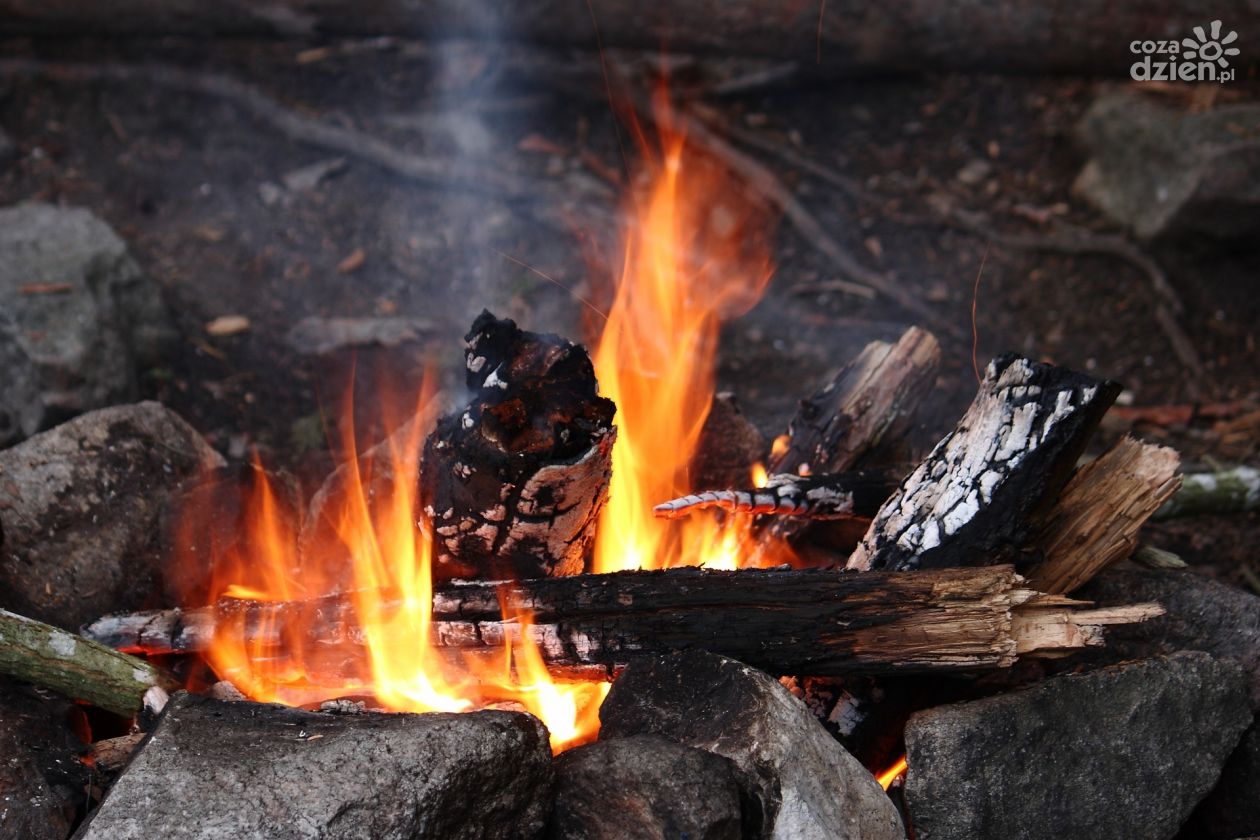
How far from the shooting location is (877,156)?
6.81 meters

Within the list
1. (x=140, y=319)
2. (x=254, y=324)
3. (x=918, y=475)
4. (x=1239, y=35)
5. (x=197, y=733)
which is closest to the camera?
(x=197, y=733)

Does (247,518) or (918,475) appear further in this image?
(247,518)

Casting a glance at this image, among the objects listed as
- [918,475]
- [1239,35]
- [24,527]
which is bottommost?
[918,475]

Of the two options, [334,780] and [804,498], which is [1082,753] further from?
[334,780]

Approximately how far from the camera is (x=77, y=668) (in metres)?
2.87

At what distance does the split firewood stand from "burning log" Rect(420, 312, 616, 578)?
17.9 inches

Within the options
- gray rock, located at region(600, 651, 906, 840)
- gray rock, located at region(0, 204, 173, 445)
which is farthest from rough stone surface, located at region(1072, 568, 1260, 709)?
gray rock, located at region(0, 204, 173, 445)

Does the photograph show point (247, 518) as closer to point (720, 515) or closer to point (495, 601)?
point (495, 601)

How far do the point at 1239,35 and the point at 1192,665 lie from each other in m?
4.60

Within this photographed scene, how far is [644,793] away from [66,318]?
350 cm

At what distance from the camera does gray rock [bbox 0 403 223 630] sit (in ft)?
10.7

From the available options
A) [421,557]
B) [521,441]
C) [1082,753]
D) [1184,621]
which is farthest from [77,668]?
[1184,621]

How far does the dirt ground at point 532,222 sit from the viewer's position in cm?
553

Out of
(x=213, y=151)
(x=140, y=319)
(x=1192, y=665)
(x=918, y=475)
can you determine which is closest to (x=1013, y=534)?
(x=918, y=475)
